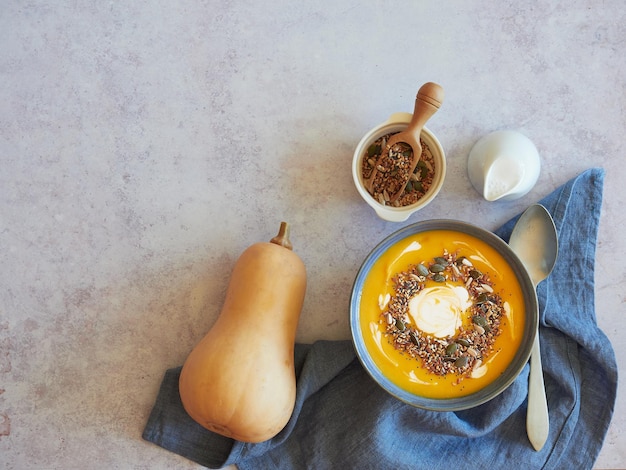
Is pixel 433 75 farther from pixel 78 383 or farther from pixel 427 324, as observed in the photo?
pixel 78 383

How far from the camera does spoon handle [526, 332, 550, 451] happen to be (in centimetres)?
150

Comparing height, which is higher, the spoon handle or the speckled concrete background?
the speckled concrete background

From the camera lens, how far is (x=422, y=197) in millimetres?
1513

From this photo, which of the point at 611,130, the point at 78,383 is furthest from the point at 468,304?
the point at 78,383

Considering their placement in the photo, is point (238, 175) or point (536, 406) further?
A: point (238, 175)

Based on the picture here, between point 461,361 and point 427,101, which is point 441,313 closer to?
point 461,361

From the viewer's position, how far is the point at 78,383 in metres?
1.62

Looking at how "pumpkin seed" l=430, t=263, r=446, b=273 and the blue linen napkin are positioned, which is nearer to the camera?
"pumpkin seed" l=430, t=263, r=446, b=273

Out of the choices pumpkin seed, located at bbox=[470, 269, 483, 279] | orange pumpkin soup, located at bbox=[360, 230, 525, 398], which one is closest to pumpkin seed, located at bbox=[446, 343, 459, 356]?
orange pumpkin soup, located at bbox=[360, 230, 525, 398]

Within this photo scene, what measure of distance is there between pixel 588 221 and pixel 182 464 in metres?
1.26

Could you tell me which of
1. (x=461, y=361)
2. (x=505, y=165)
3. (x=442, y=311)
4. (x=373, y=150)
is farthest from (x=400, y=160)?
(x=461, y=361)

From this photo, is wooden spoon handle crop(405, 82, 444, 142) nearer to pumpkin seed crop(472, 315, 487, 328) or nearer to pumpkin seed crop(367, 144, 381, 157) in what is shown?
pumpkin seed crop(367, 144, 381, 157)

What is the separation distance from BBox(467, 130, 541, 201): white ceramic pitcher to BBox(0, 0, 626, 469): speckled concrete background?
10 centimetres

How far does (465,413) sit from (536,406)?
0.18 metres
